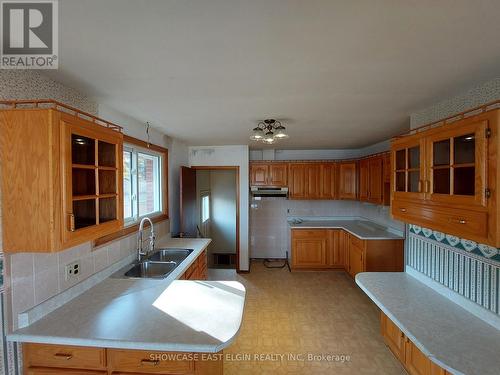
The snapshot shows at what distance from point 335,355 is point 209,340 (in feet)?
5.64

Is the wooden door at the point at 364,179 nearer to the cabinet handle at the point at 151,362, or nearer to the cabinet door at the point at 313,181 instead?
the cabinet door at the point at 313,181

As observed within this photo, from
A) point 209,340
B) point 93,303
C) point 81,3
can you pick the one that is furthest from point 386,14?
point 93,303

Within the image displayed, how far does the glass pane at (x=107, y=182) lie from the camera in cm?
163

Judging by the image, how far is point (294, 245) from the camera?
4.61m

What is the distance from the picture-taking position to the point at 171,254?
290 cm

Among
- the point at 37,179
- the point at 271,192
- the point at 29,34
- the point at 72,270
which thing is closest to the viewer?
the point at 29,34

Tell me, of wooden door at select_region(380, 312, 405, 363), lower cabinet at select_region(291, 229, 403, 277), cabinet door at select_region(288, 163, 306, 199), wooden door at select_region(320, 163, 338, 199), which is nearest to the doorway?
cabinet door at select_region(288, 163, 306, 199)

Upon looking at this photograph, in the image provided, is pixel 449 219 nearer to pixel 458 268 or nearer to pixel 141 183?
pixel 458 268

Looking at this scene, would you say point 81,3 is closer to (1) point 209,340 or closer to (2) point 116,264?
(1) point 209,340

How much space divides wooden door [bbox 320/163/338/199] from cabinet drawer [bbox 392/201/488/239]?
2735 millimetres

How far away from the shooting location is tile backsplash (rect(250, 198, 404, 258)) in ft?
17.0

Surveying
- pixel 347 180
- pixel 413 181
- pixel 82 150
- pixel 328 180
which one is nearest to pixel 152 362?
pixel 82 150

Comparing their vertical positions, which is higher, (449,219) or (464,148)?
(464,148)

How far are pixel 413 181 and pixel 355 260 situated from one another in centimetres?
249
